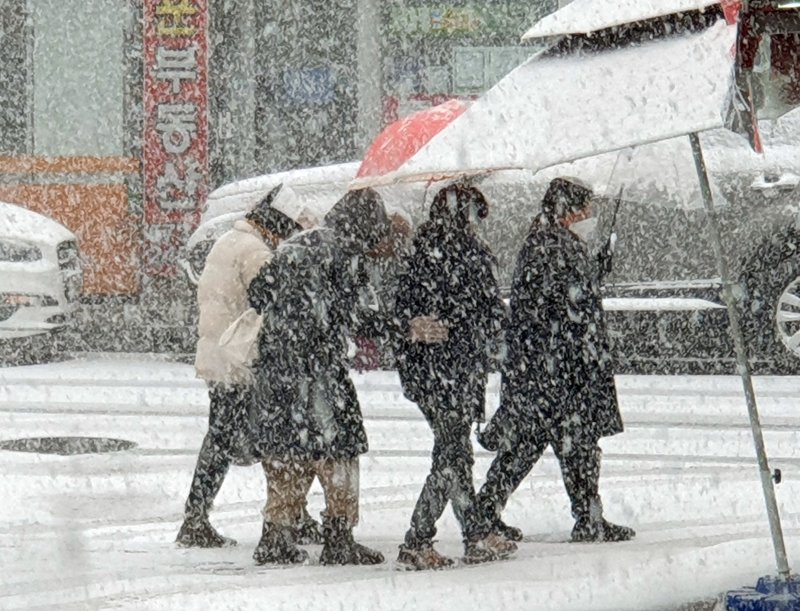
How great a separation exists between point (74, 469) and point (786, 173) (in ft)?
19.5

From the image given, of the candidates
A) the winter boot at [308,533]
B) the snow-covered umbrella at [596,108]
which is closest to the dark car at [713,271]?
the winter boot at [308,533]

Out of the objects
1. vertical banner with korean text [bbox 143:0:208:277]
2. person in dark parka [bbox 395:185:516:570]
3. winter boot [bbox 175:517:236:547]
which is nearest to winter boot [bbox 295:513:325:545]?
winter boot [bbox 175:517:236:547]

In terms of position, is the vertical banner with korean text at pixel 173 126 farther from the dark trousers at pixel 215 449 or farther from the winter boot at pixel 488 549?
the winter boot at pixel 488 549

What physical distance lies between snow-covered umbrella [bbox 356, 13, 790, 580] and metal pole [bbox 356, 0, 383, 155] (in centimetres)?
1396

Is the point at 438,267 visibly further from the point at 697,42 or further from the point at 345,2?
the point at 345,2

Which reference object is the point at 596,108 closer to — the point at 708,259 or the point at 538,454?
the point at 538,454

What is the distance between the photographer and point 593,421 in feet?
25.4

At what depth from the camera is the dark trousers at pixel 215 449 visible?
7.72 meters

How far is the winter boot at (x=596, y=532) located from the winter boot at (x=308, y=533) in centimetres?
111

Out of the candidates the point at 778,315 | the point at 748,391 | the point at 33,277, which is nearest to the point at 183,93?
the point at 33,277

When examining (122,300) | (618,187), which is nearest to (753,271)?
(618,187)

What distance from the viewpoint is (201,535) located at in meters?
7.80

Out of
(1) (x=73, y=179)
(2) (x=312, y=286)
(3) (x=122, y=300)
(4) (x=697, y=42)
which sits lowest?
(3) (x=122, y=300)

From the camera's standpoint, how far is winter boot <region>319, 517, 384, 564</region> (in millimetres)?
7305
